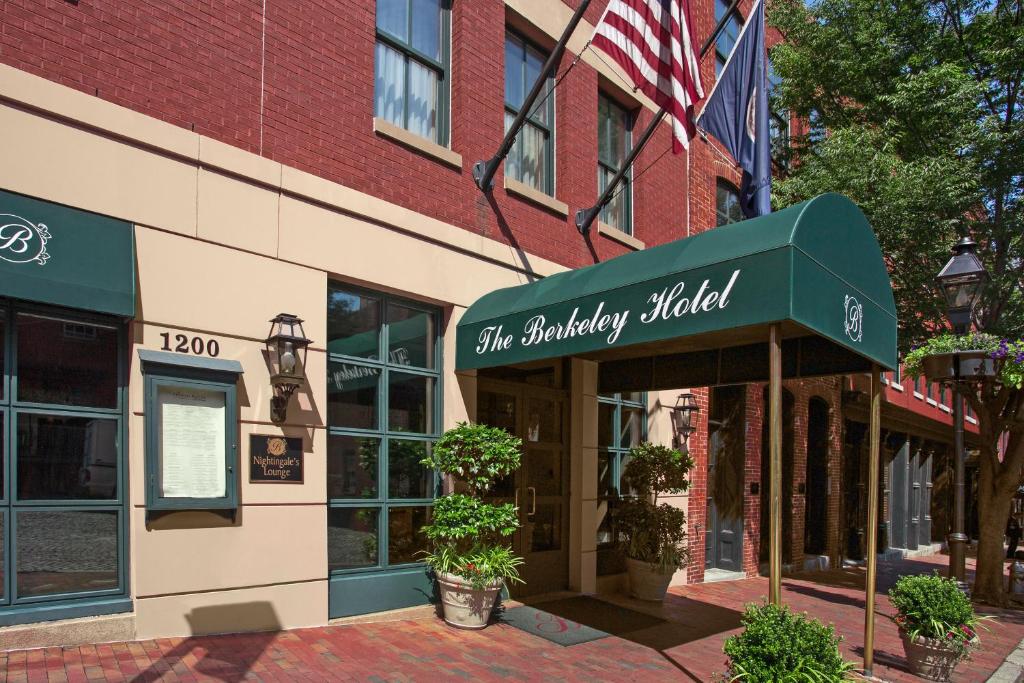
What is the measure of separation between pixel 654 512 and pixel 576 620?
2.28m

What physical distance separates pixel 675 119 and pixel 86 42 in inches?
240

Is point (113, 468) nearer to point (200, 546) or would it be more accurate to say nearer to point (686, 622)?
point (200, 546)

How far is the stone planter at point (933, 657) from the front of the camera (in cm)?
722

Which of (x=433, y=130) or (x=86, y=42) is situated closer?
(x=86, y=42)

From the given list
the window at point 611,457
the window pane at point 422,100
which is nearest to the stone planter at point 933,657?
the window at point 611,457

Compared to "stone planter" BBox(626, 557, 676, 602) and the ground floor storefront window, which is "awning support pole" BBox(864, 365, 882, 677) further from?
the ground floor storefront window

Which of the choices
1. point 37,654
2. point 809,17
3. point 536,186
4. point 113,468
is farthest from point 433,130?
point 809,17

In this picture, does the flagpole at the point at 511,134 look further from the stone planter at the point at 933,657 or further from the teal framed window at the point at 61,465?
the stone planter at the point at 933,657

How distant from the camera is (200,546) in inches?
243

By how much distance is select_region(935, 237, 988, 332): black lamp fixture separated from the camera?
999cm

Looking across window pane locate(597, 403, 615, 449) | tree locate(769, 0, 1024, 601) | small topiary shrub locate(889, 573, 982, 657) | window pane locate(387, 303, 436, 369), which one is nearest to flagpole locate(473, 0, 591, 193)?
window pane locate(387, 303, 436, 369)

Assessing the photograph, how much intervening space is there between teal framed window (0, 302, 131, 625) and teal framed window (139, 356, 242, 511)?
24 cm

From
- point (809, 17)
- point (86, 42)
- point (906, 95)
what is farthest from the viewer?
point (809, 17)

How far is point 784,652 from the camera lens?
5.16m
